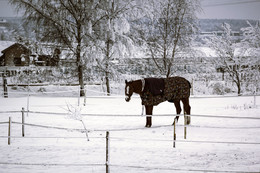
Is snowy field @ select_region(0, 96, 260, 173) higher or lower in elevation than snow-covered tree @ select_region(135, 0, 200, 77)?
lower

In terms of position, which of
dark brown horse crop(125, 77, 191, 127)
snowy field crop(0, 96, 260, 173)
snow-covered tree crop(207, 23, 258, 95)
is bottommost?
snowy field crop(0, 96, 260, 173)

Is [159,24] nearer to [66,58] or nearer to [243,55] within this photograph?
[66,58]

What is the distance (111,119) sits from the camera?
9188 millimetres

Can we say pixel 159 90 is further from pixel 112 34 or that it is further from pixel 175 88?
pixel 112 34

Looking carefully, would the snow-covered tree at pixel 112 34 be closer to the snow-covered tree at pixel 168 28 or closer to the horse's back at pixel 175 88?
the snow-covered tree at pixel 168 28

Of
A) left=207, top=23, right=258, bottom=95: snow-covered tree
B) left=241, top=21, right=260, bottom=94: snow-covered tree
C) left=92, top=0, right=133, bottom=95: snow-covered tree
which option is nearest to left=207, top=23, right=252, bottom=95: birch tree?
left=207, top=23, right=258, bottom=95: snow-covered tree

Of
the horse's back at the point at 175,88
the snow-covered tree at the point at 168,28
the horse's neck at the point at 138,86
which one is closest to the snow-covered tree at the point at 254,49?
the snow-covered tree at the point at 168,28

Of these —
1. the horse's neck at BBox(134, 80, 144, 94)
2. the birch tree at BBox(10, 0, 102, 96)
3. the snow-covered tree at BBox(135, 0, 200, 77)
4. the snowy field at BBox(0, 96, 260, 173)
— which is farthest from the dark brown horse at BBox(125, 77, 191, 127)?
the snow-covered tree at BBox(135, 0, 200, 77)

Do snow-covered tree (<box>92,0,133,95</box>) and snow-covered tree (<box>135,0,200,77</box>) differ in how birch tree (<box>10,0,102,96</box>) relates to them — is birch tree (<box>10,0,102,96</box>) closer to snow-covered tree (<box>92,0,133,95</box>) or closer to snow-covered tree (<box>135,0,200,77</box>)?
snow-covered tree (<box>92,0,133,95</box>)

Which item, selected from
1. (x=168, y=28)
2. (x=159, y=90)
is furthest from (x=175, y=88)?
(x=168, y=28)

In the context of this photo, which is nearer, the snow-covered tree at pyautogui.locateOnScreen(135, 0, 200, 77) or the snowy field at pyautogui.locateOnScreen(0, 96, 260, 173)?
the snowy field at pyautogui.locateOnScreen(0, 96, 260, 173)

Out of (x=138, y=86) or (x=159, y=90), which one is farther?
(x=138, y=86)

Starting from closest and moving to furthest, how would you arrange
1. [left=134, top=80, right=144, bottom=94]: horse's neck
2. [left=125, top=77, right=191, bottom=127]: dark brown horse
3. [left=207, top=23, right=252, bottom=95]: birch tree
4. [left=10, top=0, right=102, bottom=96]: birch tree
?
[left=125, top=77, right=191, bottom=127]: dark brown horse → [left=134, top=80, right=144, bottom=94]: horse's neck → [left=10, top=0, right=102, bottom=96]: birch tree → [left=207, top=23, right=252, bottom=95]: birch tree

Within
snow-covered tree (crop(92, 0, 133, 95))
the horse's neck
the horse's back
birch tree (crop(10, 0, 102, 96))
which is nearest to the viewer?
the horse's back
